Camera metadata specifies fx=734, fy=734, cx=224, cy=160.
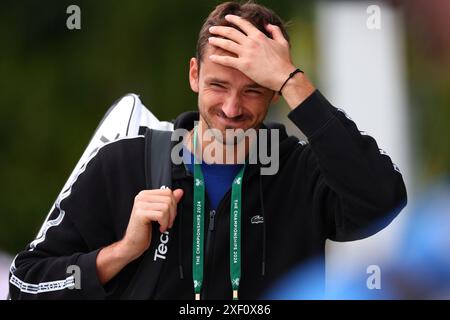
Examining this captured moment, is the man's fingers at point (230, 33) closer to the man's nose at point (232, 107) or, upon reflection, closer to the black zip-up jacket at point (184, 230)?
the man's nose at point (232, 107)

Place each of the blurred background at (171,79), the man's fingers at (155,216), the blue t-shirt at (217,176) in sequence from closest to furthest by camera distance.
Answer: the man's fingers at (155,216) < the blue t-shirt at (217,176) < the blurred background at (171,79)

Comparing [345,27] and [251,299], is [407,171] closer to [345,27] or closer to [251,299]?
[345,27]

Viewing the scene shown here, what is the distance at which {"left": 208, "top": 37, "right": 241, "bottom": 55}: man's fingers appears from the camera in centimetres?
175

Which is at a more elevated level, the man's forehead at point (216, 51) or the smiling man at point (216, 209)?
the man's forehead at point (216, 51)

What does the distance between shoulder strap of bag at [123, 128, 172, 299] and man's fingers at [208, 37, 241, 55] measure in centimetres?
30

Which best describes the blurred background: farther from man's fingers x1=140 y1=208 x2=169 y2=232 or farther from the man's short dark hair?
man's fingers x1=140 y1=208 x2=169 y2=232

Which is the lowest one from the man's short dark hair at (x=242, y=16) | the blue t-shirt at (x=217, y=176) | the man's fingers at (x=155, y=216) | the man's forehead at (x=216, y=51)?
the man's fingers at (x=155, y=216)

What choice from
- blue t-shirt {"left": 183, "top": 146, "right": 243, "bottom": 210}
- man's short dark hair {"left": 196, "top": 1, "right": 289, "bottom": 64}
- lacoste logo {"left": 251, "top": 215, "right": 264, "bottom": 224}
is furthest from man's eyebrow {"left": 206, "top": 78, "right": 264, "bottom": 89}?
lacoste logo {"left": 251, "top": 215, "right": 264, "bottom": 224}

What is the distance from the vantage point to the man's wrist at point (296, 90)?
170 centimetres

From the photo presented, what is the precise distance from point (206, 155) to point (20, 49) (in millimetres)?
1749

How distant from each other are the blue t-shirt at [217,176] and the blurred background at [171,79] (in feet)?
4.51

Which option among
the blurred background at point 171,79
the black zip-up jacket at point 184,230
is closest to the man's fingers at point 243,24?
the black zip-up jacket at point 184,230

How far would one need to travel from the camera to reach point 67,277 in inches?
A: 70.3

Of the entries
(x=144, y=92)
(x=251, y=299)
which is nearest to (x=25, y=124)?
(x=144, y=92)
